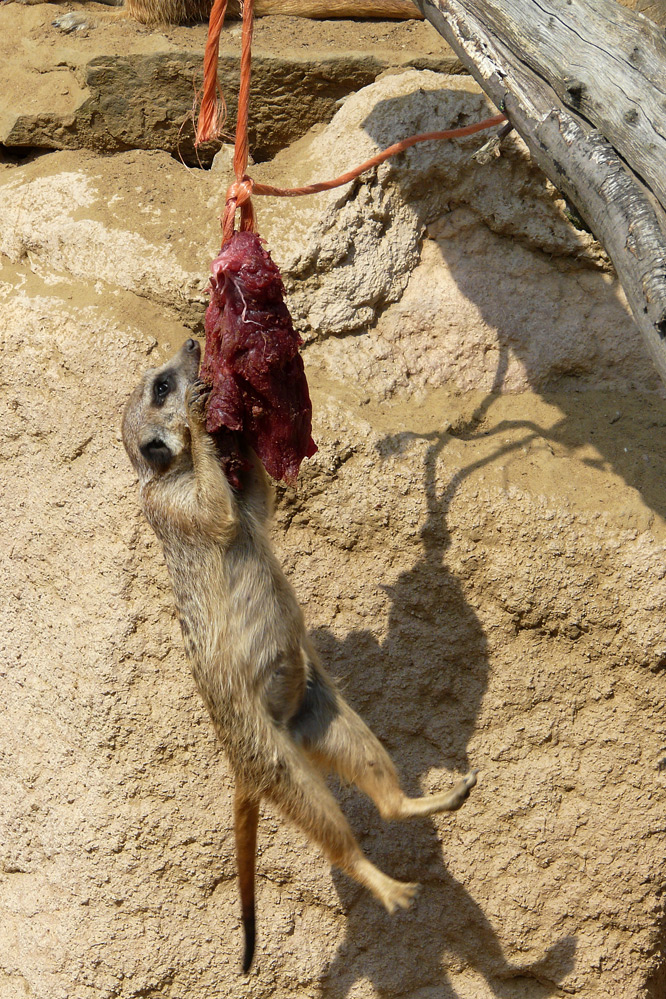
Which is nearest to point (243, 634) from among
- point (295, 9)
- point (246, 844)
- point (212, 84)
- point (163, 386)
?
point (246, 844)

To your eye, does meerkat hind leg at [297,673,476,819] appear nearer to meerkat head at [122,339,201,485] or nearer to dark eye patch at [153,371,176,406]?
meerkat head at [122,339,201,485]

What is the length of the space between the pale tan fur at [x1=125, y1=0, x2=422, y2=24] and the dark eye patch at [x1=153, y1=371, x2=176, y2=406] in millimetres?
2485

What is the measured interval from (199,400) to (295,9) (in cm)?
290

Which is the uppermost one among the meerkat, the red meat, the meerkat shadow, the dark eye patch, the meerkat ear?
the red meat

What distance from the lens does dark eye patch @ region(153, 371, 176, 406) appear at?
111 inches

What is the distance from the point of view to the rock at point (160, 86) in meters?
3.90

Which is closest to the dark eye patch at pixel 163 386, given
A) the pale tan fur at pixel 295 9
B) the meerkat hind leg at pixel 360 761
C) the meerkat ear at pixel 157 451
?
the meerkat ear at pixel 157 451

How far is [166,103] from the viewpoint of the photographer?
3.97 m

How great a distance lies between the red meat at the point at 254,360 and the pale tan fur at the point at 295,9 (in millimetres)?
2473

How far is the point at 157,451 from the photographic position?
277cm

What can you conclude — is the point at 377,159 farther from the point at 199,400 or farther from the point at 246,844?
the point at 246,844

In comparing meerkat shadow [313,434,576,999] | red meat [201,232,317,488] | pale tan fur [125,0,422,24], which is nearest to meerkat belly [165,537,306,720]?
red meat [201,232,317,488]

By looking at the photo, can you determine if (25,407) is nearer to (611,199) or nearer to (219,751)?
Result: (219,751)

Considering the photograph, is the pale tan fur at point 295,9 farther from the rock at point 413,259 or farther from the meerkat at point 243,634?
the meerkat at point 243,634
